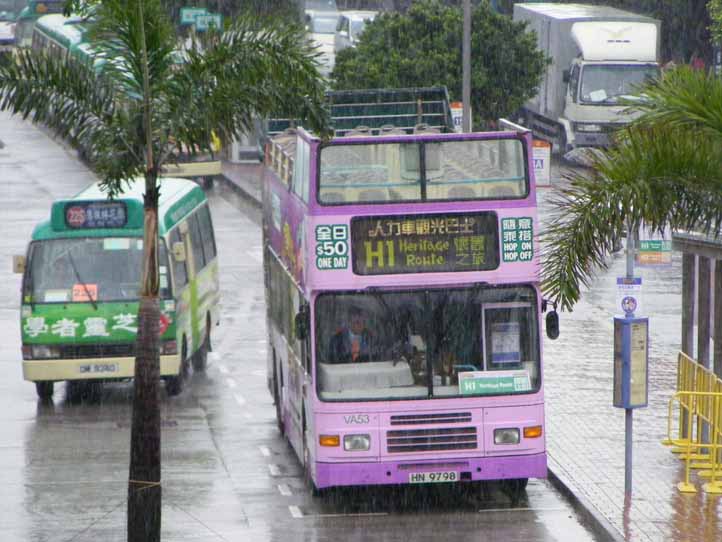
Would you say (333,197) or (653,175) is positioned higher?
(653,175)

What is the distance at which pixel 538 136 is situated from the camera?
51031 mm

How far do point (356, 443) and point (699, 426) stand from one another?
3616 millimetres

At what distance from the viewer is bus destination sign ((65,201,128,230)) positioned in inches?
881

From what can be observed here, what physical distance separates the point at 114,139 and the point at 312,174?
1.97 m

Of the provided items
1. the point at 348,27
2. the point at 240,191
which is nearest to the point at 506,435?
the point at 240,191

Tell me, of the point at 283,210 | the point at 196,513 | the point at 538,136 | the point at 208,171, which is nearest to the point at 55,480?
the point at 196,513

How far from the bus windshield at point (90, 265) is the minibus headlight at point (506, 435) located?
742cm

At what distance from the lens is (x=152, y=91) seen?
1478 centimetres

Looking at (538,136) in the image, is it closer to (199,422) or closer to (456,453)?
(199,422)

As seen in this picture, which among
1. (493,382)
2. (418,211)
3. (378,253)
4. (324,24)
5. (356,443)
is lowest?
(356,443)

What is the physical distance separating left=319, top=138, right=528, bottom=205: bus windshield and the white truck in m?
29.5

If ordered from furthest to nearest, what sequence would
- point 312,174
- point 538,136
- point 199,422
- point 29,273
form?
point 538,136 → point 29,273 → point 199,422 → point 312,174

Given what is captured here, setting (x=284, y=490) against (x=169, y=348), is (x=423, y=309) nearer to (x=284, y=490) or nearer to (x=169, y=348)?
(x=284, y=490)

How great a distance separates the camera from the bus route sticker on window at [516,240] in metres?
15.8
